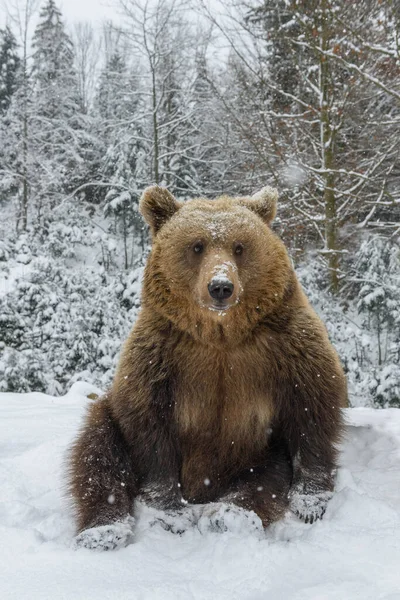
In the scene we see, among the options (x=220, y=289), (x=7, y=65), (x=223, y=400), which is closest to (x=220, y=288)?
(x=220, y=289)

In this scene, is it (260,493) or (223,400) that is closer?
(260,493)

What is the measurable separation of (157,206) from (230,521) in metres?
1.59

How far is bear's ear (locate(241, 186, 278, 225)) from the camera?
9.47ft

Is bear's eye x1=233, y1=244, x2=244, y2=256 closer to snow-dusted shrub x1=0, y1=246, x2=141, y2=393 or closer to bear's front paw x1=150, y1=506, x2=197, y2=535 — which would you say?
bear's front paw x1=150, y1=506, x2=197, y2=535

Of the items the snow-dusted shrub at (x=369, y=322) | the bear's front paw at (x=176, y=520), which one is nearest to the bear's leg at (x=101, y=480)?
the bear's front paw at (x=176, y=520)

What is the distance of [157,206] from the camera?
2812 millimetres

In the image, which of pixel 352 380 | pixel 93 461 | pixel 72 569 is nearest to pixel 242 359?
pixel 93 461

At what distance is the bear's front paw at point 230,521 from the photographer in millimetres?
2141

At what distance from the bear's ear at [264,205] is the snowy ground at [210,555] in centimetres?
140

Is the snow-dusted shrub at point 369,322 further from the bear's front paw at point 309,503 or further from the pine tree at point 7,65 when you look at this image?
the pine tree at point 7,65

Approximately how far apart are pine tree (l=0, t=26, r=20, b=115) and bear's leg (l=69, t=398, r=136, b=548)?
88.5 feet

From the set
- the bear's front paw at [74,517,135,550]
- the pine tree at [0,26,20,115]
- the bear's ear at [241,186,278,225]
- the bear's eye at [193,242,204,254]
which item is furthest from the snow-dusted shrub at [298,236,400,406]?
the pine tree at [0,26,20,115]

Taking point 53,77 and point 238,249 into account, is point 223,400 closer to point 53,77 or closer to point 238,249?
point 238,249

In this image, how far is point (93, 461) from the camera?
8.02 feet
